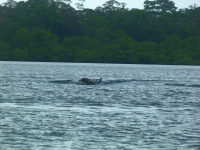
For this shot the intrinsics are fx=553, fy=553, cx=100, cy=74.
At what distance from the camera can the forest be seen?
15250 centimetres

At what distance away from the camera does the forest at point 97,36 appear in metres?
152

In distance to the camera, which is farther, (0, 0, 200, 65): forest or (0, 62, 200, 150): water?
(0, 0, 200, 65): forest

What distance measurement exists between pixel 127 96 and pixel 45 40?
112m

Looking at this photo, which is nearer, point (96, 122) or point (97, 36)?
point (96, 122)

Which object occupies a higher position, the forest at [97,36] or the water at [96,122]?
the forest at [97,36]

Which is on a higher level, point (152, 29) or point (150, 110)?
point (152, 29)

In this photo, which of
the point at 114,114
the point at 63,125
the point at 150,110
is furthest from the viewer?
the point at 150,110

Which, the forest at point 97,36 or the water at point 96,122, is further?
the forest at point 97,36

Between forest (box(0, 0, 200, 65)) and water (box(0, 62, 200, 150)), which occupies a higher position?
forest (box(0, 0, 200, 65))

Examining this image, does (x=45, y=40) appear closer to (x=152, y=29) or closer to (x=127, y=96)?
(x=152, y=29)

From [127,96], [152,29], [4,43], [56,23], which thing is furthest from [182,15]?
[127,96]

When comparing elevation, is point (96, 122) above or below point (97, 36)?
below

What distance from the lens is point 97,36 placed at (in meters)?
160

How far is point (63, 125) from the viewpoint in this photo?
2850cm
